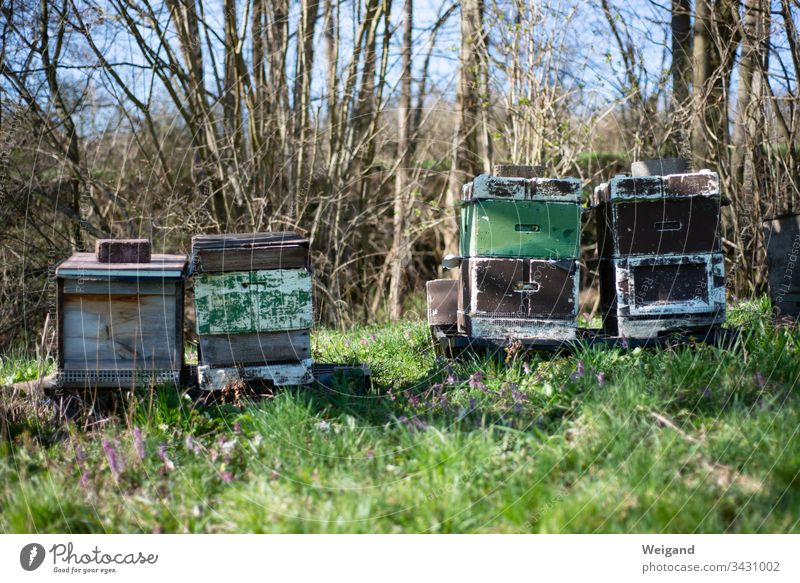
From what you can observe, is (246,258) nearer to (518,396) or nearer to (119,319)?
(119,319)

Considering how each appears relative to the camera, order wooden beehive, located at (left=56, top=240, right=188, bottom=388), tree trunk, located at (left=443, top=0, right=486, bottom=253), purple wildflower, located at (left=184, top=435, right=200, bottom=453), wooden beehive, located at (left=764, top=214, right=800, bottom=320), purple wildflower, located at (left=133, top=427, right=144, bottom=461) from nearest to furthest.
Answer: purple wildflower, located at (left=133, top=427, right=144, bottom=461) → purple wildflower, located at (left=184, top=435, right=200, bottom=453) → wooden beehive, located at (left=56, top=240, right=188, bottom=388) → wooden beehive, located at (left=764, top=214, right=800, bottom=320) → tree trunk, located at (left=443, top=0, right=486, bottom=253)

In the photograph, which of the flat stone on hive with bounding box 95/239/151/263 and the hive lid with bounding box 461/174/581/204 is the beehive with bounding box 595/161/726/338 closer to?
the hive lid with bounding box 461/174/581/204

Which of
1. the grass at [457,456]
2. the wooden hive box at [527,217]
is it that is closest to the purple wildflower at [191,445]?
the grass at [457,456]

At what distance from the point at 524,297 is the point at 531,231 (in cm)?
45

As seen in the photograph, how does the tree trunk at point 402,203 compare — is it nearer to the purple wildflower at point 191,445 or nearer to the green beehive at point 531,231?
the green beehive at point 531,231

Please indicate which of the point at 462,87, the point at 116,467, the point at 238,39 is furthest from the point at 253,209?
the point at 116,467

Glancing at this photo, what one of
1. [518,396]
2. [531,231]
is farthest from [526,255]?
[518,396]

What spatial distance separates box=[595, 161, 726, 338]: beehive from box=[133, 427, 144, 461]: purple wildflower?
323 centimetres

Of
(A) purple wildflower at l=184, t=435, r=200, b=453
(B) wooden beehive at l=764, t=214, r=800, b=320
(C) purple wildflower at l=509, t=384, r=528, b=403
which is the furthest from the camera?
(B) wooden beehive at l=764, t=214, r=800, b=320

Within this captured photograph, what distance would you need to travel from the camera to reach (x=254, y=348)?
4.62m

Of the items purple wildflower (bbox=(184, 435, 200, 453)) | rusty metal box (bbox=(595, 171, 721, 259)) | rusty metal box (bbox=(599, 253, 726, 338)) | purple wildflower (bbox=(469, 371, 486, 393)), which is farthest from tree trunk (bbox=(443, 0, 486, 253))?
purple wildflower (bbox=(184, 435, 200, 453))

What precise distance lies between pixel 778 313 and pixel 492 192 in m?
2.20

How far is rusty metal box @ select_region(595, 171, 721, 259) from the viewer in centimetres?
511
